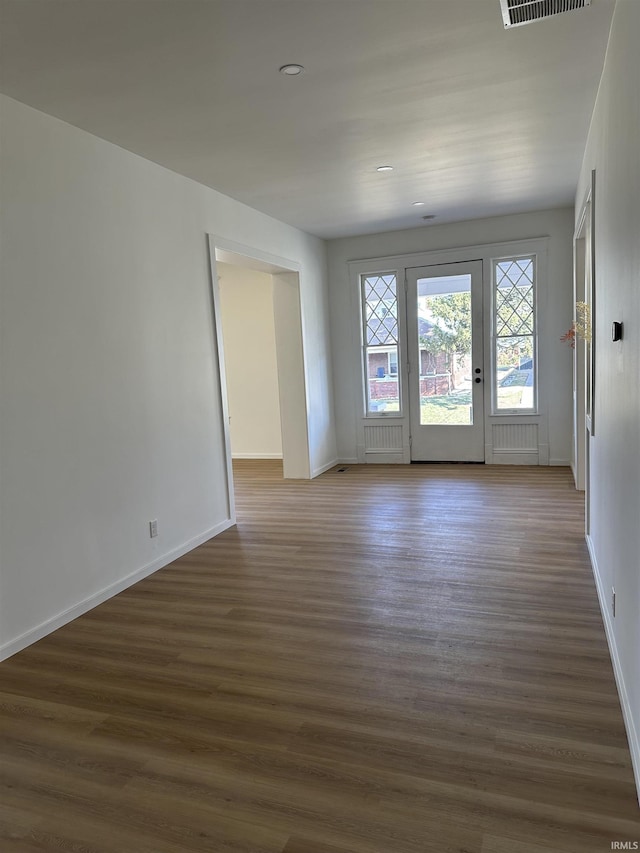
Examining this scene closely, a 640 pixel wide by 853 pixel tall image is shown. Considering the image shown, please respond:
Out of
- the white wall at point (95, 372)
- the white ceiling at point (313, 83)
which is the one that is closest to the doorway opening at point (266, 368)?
the white wall at point (95, 372)

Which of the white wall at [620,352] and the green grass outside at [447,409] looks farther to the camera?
the green grass outside at [447,409]

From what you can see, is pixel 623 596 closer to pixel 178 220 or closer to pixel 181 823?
pixel 181 823

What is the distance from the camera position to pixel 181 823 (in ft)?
5.65

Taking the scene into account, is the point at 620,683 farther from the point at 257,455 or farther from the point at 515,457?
the point at 257,455

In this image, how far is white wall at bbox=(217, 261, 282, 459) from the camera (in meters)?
7.89

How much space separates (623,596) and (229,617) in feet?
6.41

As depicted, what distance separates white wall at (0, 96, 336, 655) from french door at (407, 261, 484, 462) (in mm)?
3000

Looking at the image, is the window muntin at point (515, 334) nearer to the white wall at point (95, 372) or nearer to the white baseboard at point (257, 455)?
the white baseboard at point (257, 455)

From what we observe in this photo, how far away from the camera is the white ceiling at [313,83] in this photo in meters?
2.33

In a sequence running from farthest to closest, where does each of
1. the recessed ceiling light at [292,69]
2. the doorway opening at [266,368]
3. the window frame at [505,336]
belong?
the doorway opening at [266,368] → the window frame at [505,336] → the recessed ceiling light at [292,69]

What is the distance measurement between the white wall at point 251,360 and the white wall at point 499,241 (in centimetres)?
110

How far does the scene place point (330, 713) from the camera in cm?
221

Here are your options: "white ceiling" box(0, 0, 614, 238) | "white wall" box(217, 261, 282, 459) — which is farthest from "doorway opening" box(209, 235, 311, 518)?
"white ceiling" box(0, 0, 614, 238)

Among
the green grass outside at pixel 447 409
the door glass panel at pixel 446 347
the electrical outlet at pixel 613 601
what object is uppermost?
the door glass panel at pixel 446 347
